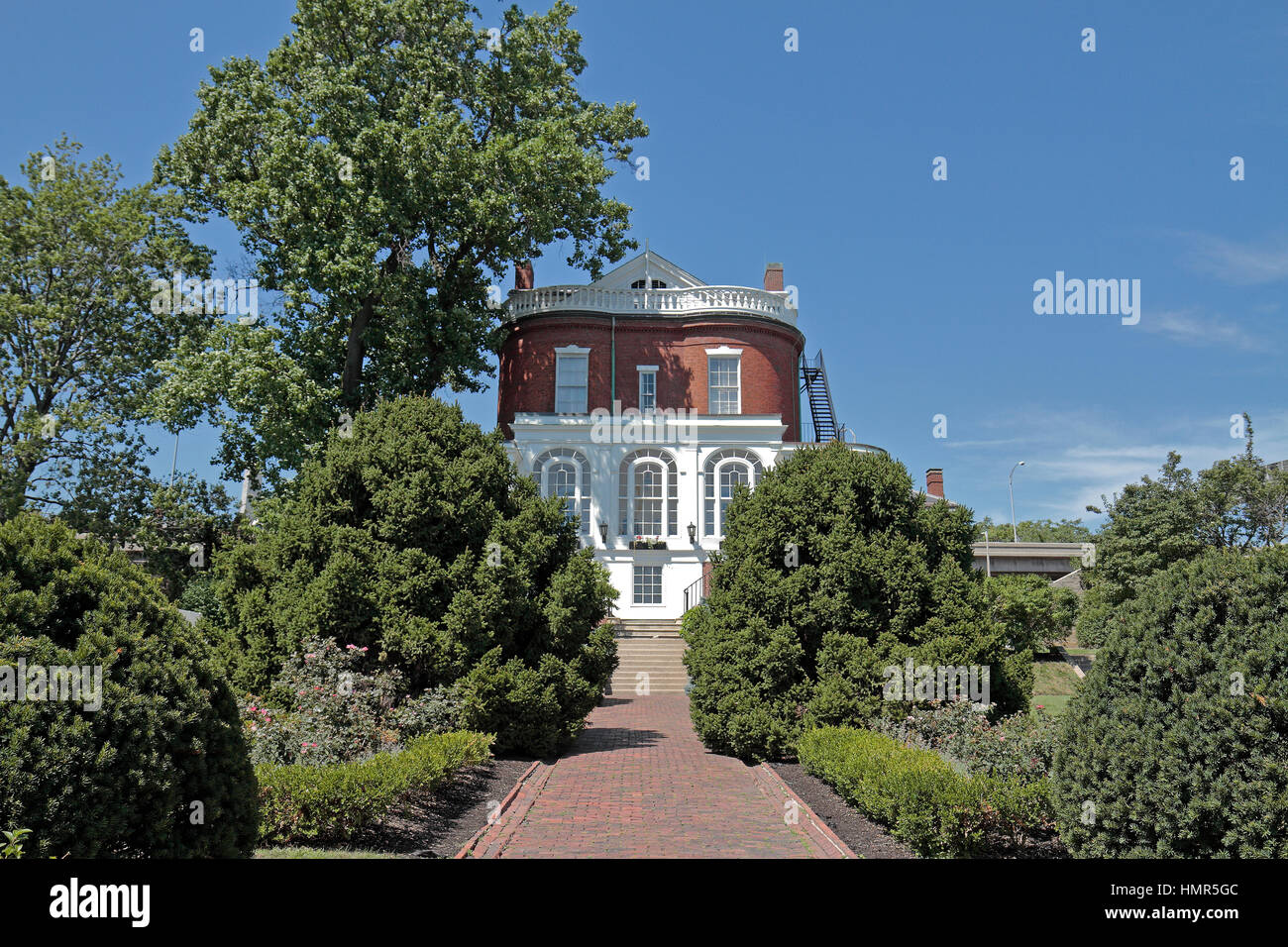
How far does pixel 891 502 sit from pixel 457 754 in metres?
6.77

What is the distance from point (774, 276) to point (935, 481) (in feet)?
44.7

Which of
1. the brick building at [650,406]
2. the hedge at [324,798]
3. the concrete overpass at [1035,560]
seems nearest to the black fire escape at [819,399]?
the brick building at [650,406]

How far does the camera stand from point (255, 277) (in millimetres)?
24188

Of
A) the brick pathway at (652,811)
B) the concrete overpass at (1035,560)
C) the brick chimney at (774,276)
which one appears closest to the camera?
the brick pathway at (652,811)

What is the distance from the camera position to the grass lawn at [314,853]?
6.49 m

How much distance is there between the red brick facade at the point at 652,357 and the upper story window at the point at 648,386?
0.17 m

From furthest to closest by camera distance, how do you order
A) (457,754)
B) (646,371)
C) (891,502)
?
(646,371) < (891,502) < (457,754)

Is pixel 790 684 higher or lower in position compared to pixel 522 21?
lower

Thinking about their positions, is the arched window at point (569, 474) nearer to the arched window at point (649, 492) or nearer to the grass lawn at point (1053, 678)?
the arched window at point (649, 492)

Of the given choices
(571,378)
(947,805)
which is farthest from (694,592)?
(947,805)

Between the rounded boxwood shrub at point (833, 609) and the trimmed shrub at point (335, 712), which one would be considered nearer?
the trimmed shrub at point (335, 712)

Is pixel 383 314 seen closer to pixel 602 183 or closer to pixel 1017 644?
pixel 602 183
